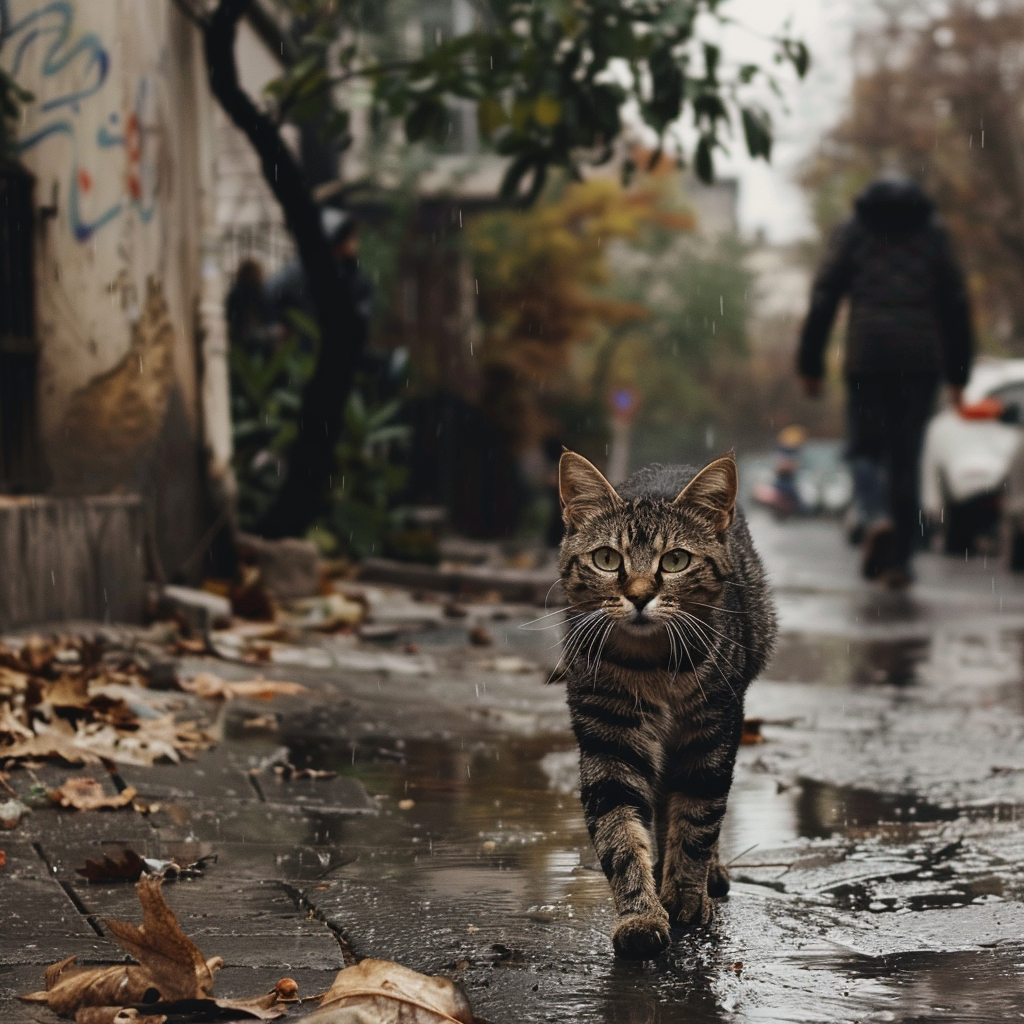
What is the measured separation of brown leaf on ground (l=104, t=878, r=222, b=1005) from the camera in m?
2.80

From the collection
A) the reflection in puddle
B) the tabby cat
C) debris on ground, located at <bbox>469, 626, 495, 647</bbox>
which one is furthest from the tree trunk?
the tabby cat

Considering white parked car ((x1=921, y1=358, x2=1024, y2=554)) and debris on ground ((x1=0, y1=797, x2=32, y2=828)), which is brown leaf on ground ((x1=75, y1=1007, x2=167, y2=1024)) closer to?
debris on ground ((x1=0, y1=797, x2=32, y2=828))

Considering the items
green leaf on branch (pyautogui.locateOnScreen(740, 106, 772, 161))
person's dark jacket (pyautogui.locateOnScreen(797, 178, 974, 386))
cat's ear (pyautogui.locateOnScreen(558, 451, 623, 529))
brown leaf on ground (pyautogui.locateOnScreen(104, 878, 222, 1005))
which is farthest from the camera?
person's dark jacket (pyautogui.locateOnScreen(797, 178, 974, 386))

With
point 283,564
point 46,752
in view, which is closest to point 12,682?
point 46,752

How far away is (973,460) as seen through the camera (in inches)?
604

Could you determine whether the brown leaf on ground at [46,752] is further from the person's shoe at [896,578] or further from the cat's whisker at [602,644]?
the person's shoe at [896,578]

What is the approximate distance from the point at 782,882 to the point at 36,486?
4626 mm

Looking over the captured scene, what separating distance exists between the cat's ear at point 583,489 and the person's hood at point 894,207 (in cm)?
758

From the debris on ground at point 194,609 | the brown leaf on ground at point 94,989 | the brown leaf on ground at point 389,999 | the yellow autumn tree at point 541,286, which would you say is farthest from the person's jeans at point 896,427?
the yellow autumn tree at point 541,286

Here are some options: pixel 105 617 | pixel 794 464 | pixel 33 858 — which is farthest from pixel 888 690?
pixel 794 464

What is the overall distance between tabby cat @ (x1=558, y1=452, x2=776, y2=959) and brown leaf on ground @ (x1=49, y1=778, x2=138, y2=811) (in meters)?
1.33

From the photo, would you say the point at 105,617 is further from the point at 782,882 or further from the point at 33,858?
the point at 782,882

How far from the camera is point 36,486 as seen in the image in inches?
293

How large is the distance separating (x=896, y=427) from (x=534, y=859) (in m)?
7.26
